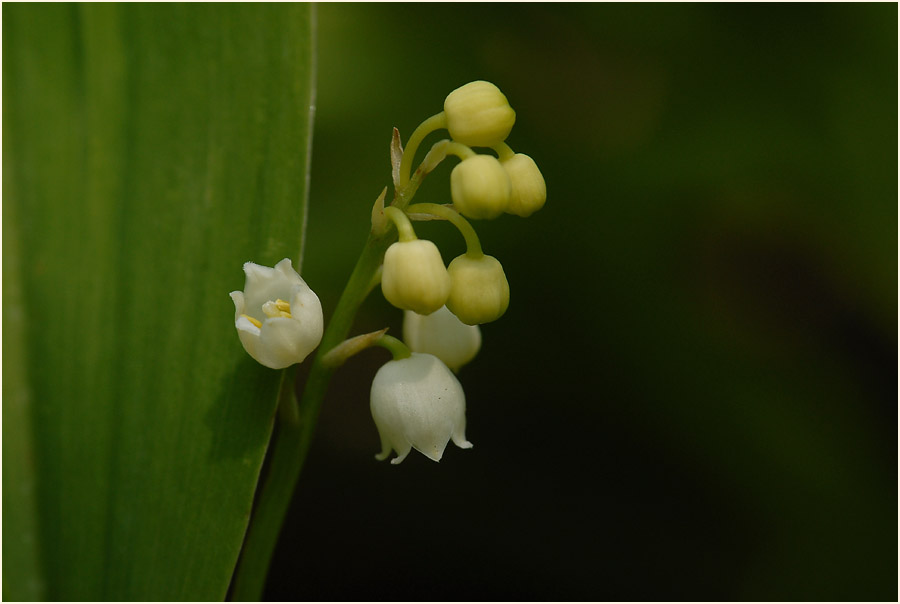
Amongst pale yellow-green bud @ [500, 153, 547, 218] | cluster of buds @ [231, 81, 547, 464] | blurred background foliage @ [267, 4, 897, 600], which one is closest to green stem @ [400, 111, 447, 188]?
cluster of buds @ [231, 81, 547, 464]

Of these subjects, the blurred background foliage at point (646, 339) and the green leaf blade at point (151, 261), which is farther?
the blurred background foliage at point (646, 339)

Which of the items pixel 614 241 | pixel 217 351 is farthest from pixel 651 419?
pixel 217 351

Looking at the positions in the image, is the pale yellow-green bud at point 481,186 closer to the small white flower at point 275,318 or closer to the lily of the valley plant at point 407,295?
the lily of the valley plant at point 407,295

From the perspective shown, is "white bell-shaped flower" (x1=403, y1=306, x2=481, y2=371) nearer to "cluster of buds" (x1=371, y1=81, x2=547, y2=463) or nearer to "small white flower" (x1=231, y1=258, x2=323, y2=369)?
"cluster of buds" (x1=371, y1=81, x2=547, y2=463)

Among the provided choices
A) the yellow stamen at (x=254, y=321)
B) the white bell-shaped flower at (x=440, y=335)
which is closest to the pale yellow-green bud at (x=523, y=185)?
the white bell-shaped flower at (x=440, y=335)

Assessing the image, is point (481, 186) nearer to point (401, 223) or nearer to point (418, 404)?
point (401, 223)

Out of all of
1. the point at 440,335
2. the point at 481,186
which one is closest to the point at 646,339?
the point at 440,335
